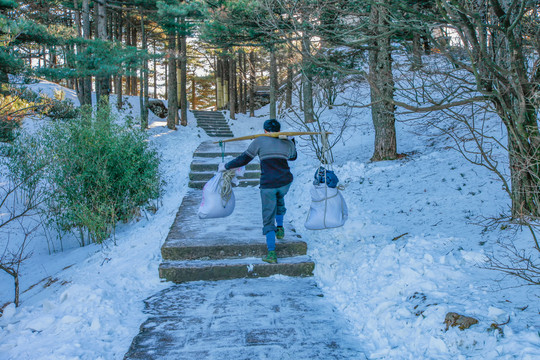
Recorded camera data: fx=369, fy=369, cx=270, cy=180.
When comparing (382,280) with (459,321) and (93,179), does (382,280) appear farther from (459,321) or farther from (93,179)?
(93,179)

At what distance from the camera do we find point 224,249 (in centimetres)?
521

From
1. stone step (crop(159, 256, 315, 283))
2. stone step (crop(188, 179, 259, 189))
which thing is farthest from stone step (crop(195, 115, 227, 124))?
stone step (crop(159, 256, 315, 283))

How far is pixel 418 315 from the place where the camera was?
10.4 ft

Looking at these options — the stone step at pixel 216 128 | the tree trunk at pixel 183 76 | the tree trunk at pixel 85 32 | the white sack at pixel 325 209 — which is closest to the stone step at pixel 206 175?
the white sack at pixel 325 209

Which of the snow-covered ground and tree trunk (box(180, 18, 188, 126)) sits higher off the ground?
tree trunk (box(180, 18, 188, 126))

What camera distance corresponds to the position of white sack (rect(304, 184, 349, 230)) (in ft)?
15.2

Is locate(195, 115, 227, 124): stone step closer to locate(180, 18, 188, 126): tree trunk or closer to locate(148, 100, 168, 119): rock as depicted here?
locate(148, 100, 168, 119): rock

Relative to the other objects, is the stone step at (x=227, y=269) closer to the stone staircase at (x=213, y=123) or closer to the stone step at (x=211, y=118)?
the stone staircase at (x=213, y=123)

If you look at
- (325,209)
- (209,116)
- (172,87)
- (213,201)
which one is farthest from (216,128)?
(325,209)

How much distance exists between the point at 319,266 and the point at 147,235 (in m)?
3.11

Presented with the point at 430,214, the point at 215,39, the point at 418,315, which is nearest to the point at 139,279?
the point at 418,315

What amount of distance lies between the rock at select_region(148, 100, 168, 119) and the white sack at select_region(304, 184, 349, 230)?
21682 millimetres

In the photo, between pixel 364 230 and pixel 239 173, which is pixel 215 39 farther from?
pixel 364 230

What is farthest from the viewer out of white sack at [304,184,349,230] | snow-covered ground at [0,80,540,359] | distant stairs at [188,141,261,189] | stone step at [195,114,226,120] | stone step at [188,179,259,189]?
stone step at [195,114,226,120]
